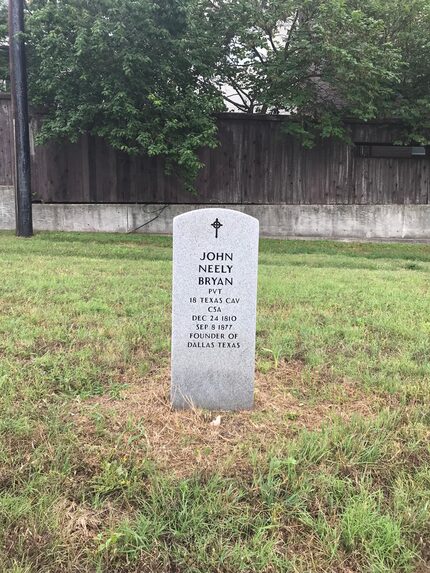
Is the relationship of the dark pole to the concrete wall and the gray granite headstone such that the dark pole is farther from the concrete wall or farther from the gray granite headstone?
the gray granite headstone

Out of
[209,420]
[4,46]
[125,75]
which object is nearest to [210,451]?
[209,420]

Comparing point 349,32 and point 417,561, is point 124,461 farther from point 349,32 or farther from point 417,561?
point 349,32

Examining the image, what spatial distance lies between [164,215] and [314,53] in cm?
521

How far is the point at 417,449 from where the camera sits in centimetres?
299

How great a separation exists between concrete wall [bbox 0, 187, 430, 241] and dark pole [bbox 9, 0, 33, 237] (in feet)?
5.64

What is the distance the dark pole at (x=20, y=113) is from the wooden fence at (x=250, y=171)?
6.07 ft

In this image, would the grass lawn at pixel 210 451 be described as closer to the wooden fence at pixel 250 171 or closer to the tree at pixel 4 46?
the wooden fence at pixel 250 171

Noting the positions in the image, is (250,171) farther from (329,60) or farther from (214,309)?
(214,309)

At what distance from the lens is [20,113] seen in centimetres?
1088

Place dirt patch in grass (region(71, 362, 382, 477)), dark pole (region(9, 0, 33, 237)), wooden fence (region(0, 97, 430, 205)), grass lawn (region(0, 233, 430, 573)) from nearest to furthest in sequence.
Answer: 1. grass lawn (region(0, 233, 430, 573))
2. dirt patch in grass (region(71, 362, 382, 477))
3. dark pole (region(9, 0, 33, 237))
4. wooden fence (region(0, 97, 430, 205))

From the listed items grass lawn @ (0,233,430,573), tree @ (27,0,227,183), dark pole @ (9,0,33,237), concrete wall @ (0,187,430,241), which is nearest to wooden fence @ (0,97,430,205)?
concrete wall @ (0,187,430,241)

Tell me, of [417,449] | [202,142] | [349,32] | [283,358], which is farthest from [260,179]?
[417,449]

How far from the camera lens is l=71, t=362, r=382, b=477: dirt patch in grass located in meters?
2.92

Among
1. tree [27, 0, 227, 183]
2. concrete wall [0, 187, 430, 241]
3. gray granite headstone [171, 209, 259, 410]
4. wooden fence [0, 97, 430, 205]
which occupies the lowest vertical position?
gray granite headstone [171, 209, 259, 410]
